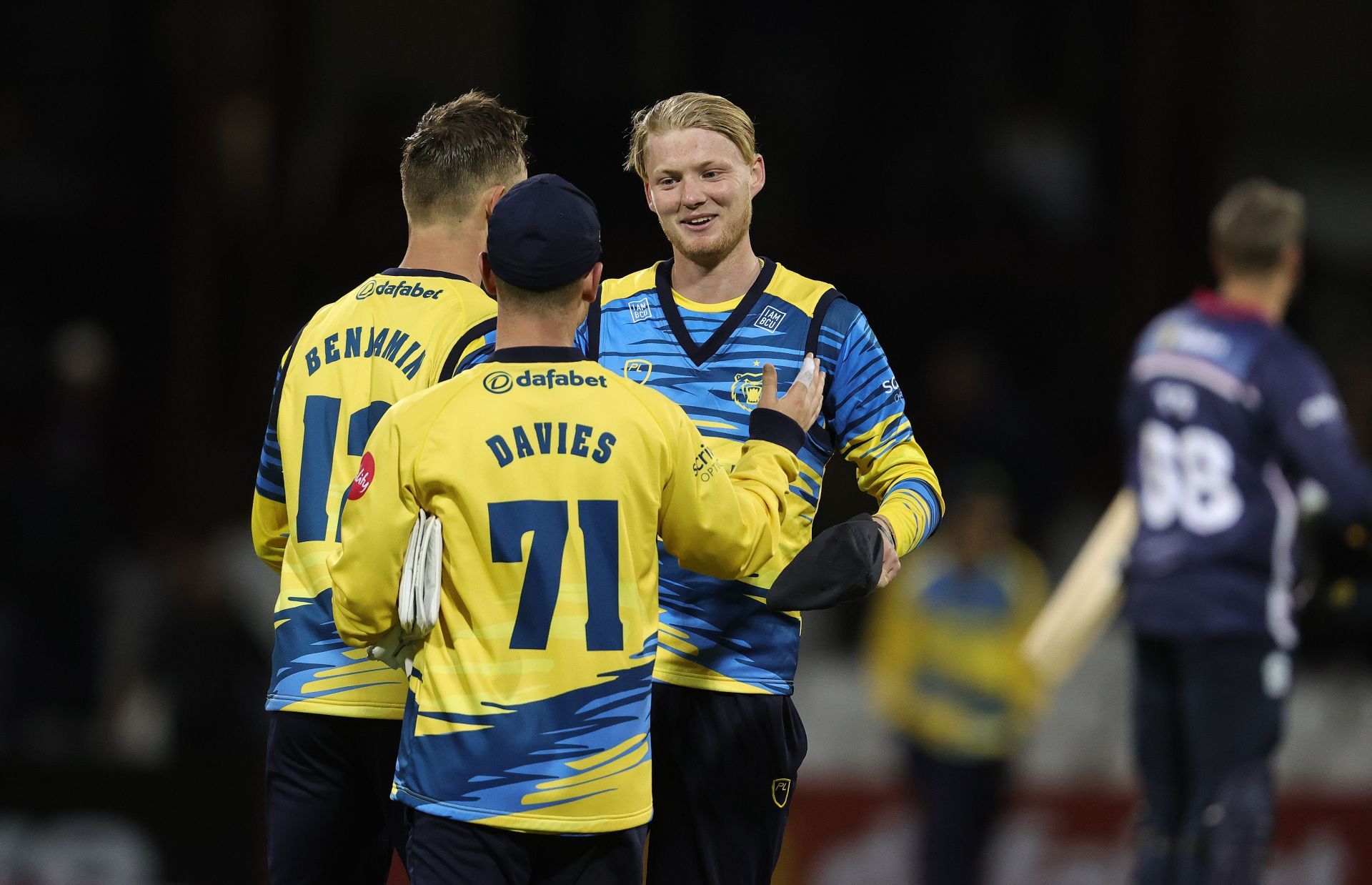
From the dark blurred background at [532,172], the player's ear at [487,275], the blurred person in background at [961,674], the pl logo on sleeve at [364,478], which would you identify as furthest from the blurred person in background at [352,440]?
the dark blurred background at [532,172]

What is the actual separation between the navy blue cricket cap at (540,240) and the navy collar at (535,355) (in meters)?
0.10

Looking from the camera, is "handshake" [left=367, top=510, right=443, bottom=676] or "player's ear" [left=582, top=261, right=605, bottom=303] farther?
"player's ear" [left=582, top=261, right=605, bottom=303]

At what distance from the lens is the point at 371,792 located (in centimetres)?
355

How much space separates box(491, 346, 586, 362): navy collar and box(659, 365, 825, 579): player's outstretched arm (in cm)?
20

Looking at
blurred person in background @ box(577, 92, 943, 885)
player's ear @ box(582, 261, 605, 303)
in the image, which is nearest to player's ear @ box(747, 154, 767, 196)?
blurred person in background @ box(577, 92, 943, 885)

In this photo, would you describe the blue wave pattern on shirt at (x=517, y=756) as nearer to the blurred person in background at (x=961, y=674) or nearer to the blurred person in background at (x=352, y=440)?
the blurred person in background at (x=352, y=440)

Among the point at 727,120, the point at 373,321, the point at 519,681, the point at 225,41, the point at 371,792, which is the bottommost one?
the point at 371,792

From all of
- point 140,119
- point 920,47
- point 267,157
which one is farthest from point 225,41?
point 920,47

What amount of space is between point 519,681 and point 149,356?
9730 mm

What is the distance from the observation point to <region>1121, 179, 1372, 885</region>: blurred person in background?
5137mm

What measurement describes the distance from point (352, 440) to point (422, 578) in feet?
1.94

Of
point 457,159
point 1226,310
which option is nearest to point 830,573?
point 457,159

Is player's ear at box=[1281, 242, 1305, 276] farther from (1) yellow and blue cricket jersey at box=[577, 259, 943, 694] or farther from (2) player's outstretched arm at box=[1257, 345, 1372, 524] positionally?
(1) yellow and blue cricket jersey at box=[577, 259, 943, 694]

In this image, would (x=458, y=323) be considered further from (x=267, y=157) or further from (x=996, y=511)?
(x=267, y=157)
